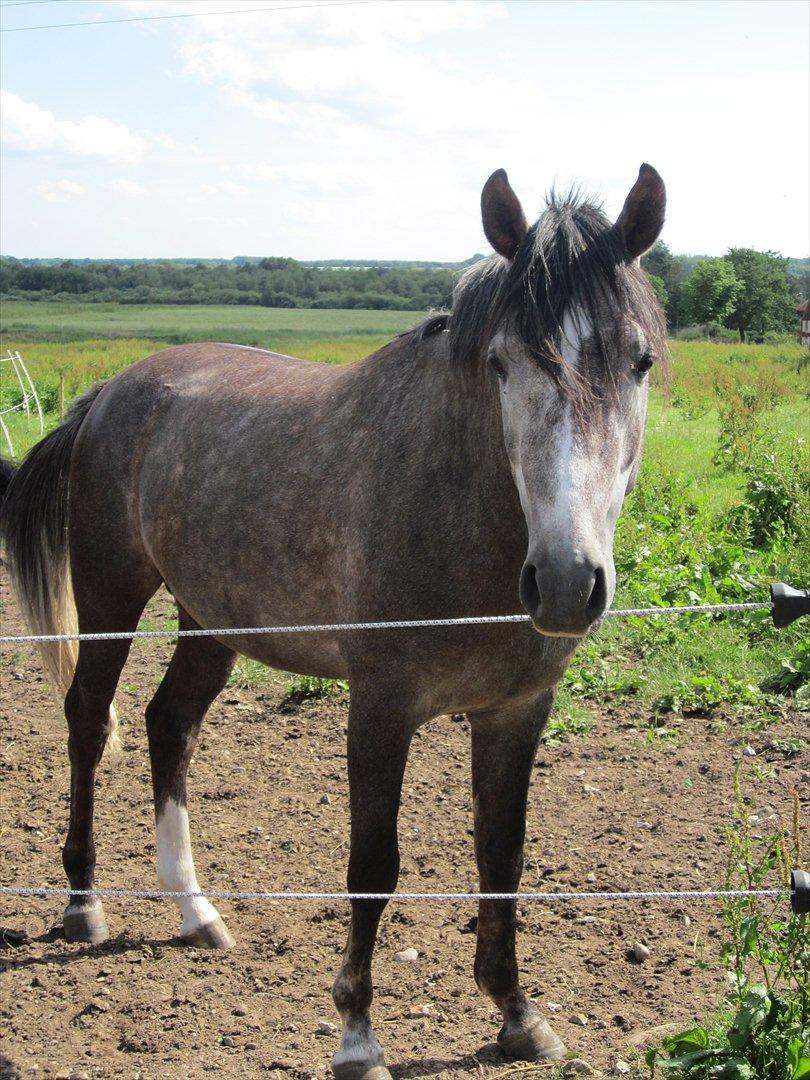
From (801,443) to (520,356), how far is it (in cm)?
941

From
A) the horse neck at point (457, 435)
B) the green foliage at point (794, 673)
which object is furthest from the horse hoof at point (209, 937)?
the green foliage at point (794, 673)

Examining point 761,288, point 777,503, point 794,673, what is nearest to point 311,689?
point 794,673

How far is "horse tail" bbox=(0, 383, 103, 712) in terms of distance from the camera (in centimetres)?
466

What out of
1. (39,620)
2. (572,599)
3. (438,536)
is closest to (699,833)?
(438,536)

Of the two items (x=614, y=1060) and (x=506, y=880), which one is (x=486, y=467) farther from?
(x=614, y=1060)

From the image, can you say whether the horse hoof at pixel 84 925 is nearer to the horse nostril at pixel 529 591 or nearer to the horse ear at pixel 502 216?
the horse nostril at pixel 529 591

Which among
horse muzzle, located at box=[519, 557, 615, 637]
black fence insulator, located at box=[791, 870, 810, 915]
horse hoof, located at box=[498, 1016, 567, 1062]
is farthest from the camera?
horse hoof, located at box=[498, 1016, 567, 1062]

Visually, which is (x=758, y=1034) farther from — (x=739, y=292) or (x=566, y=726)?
(x=739, y=292)

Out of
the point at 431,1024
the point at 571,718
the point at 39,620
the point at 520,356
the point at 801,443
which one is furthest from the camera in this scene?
the point at 801,443

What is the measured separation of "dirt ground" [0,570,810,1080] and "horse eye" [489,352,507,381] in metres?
1.94

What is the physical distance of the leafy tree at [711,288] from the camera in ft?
67.7

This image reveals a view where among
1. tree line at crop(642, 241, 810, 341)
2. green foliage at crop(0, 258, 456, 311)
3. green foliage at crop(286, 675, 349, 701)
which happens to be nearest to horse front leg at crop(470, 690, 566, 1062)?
green foliage at crop(286, 675, 349, 701)

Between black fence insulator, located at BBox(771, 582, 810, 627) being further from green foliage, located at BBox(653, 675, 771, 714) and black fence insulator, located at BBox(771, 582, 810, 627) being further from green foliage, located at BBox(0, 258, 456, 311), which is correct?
green foliage, located at BBox(0, 258, 456, 311)

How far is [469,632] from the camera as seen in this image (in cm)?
283
